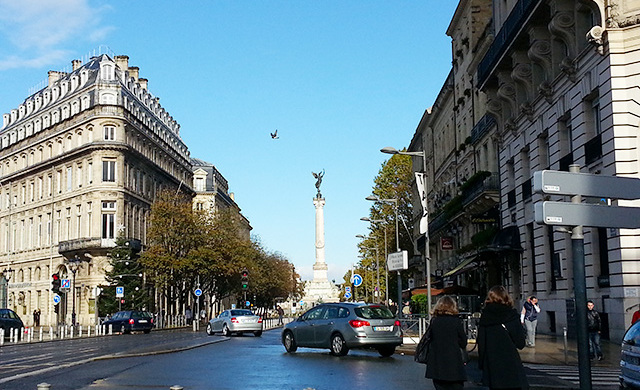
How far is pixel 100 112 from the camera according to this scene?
75.8 meters

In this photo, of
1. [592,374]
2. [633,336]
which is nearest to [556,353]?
[592,374]

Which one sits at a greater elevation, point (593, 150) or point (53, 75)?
point (53, 75)

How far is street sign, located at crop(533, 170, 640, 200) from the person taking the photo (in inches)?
385

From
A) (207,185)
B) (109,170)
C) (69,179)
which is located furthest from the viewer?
(207,185)

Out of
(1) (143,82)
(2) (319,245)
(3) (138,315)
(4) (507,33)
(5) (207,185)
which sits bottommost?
(3) (138,315)

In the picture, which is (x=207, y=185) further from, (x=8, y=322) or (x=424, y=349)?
(x=424, y=349)

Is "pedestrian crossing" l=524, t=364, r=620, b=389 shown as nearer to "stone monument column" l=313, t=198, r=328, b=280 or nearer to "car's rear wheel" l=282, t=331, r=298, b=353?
"car's rear wheel" l=282, t=331, r=298, b=353

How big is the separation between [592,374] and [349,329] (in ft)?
26.3

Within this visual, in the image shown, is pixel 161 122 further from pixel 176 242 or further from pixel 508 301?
pixel 508 301

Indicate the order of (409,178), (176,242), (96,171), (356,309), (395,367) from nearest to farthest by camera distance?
(395,367) < (356,309) < (176,242) < (96,171) < (409,178)

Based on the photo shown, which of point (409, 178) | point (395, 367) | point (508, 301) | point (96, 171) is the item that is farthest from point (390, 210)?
point (508, 301)

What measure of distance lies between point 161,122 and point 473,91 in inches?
2056

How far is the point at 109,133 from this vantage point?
7619cm

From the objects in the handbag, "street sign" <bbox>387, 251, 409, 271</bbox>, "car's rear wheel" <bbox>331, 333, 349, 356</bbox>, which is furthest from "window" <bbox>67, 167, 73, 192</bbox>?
the handbag
